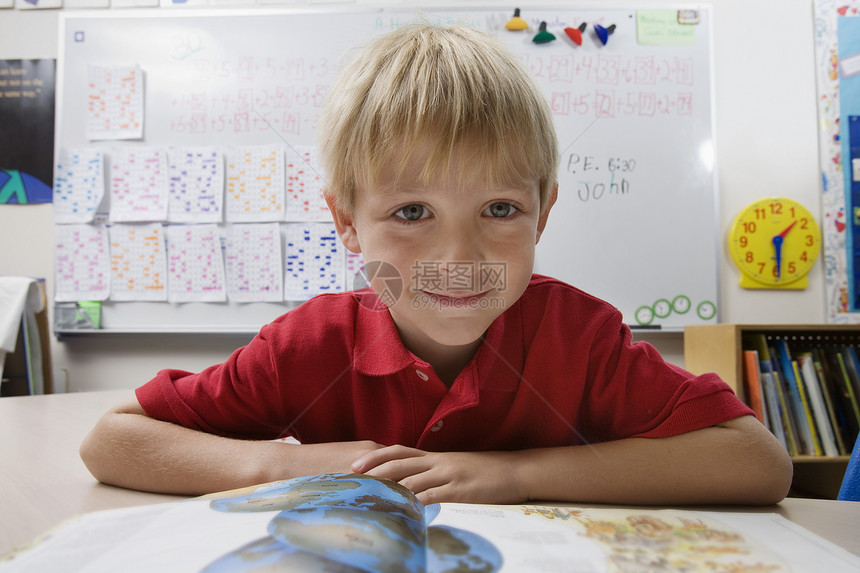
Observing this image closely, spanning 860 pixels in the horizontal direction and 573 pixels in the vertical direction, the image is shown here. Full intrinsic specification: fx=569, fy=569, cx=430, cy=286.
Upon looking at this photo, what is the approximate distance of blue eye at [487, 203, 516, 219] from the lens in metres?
0.40

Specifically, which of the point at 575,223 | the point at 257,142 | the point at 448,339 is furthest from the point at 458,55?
the point at 257,142

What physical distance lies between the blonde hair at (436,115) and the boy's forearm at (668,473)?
203mm

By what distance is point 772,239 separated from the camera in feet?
5.52

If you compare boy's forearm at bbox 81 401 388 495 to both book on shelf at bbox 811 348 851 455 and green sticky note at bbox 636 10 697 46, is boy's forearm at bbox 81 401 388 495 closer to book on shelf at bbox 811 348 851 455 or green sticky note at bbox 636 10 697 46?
book on shelf at bbox 811 348 851 455

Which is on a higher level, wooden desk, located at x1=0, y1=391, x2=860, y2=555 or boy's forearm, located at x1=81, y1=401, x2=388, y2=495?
boy's forearm, located at x1=81, y1=401, x2=388, y2=495

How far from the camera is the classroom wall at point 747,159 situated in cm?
162

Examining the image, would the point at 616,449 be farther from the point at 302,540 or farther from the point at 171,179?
the point at 171,179

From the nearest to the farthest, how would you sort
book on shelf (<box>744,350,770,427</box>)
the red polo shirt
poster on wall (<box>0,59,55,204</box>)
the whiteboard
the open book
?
the open book, the red polo shirt, book on shelf (<box>744,350,770,427</box>), the whiteboard, poster on wall (<box>0,59,55,204</box>)

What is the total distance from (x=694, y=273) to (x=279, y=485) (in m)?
1.50

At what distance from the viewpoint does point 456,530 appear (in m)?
0.26

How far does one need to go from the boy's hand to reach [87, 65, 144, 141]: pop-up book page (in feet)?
5.30

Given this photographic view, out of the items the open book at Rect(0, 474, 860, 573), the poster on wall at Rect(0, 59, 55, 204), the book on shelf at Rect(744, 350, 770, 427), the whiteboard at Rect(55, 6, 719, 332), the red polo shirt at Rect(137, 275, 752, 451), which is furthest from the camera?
the poster on wall at Rect(0, 59, 55, 204)

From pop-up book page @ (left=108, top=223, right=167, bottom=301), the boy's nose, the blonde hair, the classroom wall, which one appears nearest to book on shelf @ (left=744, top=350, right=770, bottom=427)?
the classroom wall

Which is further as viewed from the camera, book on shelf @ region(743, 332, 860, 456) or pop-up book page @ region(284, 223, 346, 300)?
pop-up book page @ region(284, 223, 346, 300)
